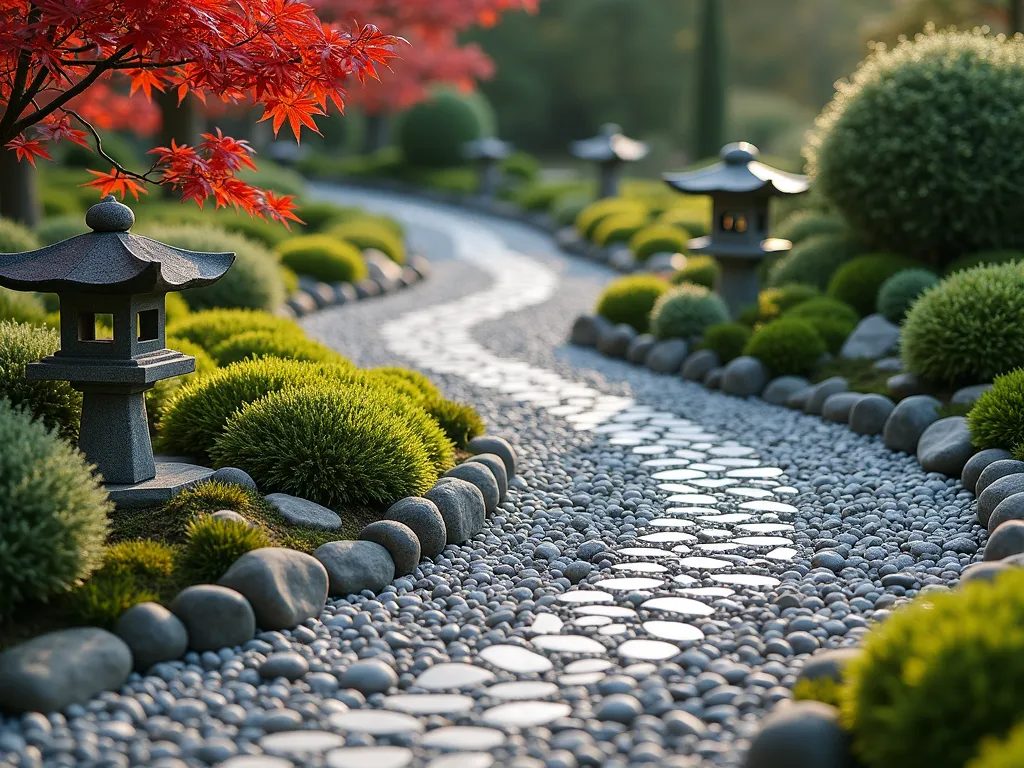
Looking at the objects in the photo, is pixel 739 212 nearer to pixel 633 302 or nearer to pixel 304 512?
pixel 633 302

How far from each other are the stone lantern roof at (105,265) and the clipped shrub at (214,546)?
995 mm

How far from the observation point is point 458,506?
5.16m

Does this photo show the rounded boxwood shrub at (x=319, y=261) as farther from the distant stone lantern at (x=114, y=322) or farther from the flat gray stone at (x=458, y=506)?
the distant stone lantern at (x=114, y=322)

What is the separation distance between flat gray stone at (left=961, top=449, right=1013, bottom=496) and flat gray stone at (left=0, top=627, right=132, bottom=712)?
160 inches

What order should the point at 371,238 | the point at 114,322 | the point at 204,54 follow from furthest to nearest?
the point at 371,238, the point at 114,322, the point at 204,54

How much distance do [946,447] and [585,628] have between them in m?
2.85

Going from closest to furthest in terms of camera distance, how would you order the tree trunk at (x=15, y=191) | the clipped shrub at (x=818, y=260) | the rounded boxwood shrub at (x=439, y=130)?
1. the clipped shrub at (x=818, y=260)
2. the tree trunk at (x=15, y=191)
3. the rounded boxwood shrub at (x=439, y=130)

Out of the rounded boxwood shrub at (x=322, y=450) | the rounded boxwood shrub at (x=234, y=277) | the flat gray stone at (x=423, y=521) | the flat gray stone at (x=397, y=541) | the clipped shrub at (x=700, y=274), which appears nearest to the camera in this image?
the flat gray stone at (x=397, y=541)

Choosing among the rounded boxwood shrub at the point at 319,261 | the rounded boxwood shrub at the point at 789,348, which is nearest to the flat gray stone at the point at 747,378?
the rounded boxwood shrub at the point at 789,348

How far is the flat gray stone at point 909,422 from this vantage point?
261 inches

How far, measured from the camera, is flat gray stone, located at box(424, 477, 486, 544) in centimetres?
514

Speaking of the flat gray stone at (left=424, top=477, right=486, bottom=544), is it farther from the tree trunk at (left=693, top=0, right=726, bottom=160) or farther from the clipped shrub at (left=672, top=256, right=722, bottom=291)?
the tree trunk at (left=693, top=0, right=726, bottom=160)

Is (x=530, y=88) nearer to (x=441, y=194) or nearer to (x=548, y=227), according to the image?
(x=441, y=194)

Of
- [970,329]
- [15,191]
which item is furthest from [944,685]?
[15,191]
